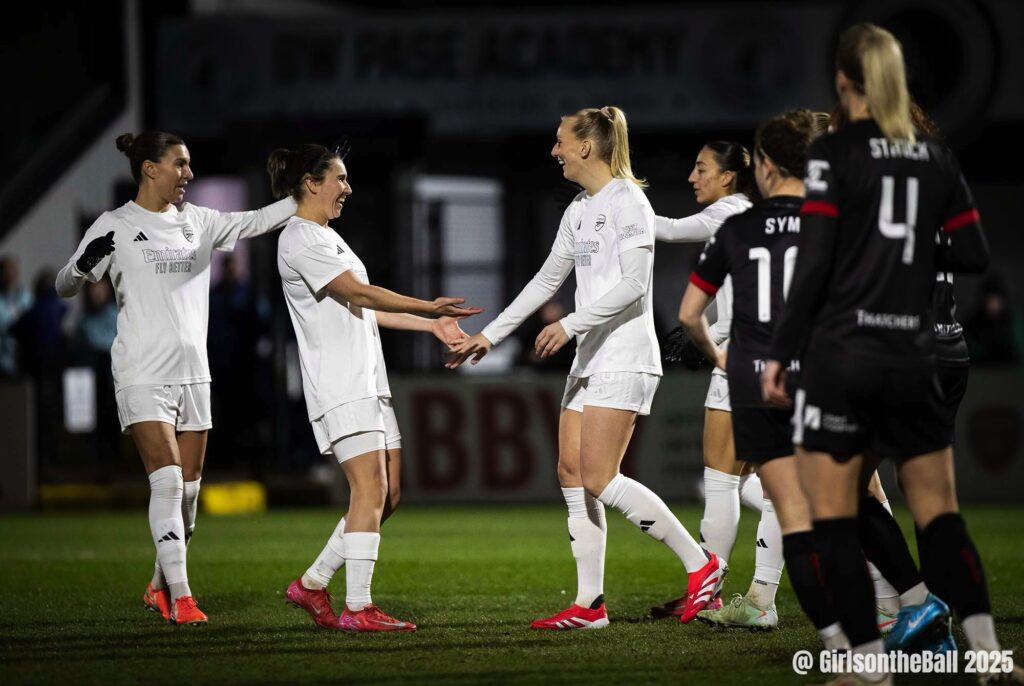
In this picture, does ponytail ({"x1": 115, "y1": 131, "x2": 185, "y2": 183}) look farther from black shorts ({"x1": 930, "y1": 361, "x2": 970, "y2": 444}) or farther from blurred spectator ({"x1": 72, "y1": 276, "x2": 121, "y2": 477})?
blurred spectator ({"x1": 72, "y1": 276, "x2": 121, "y2": 477})

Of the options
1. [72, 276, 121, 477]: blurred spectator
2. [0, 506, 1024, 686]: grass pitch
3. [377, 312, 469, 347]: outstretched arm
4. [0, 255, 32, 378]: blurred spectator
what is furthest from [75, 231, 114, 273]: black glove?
[0, 255, 32, 378]: blurred spectator

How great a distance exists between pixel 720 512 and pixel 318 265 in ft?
7.39

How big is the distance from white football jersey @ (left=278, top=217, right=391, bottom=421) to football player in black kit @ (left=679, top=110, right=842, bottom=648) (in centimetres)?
180

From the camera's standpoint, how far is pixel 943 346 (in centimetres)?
574

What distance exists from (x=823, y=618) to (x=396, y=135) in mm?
Answer: 12029

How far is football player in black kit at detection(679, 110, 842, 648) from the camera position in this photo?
18.2 feet

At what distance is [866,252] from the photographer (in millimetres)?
4887

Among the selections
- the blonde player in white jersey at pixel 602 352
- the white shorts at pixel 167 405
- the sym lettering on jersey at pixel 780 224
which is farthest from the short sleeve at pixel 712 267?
the white shorts at pixel 167 405

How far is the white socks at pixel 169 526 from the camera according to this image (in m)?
7.23

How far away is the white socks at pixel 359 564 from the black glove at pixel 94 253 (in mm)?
1803

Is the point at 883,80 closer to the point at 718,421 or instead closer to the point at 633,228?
the point at 633,228

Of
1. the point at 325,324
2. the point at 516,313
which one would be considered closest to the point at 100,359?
the point at 325,324

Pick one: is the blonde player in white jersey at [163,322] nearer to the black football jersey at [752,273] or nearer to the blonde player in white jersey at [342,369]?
the blonde player in white jersey at [342,369]

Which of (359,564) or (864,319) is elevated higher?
(864,319)
